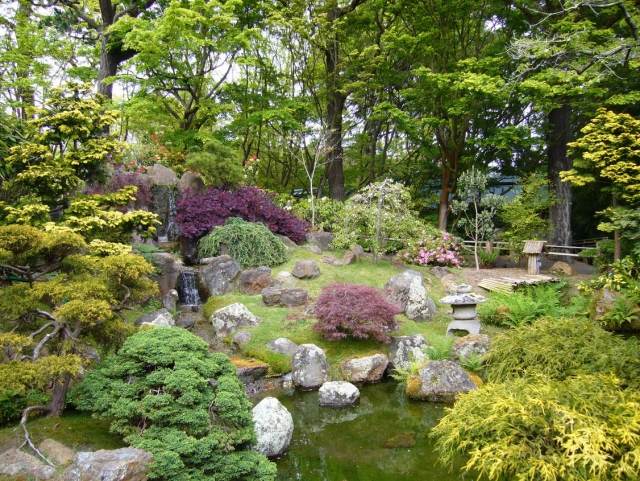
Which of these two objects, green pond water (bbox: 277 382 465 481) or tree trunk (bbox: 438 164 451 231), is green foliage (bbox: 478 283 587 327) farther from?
tree trunk (bbox: 438 164 451 231)

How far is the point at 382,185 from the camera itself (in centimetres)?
1112

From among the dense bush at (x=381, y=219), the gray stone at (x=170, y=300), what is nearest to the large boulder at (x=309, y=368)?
the gray stone at (x=170, y=300)

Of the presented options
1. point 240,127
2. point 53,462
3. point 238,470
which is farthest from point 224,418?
point 240,127

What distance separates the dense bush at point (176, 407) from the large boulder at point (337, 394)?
215 centimetres

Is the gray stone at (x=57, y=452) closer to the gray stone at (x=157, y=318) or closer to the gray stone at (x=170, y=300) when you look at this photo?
the gray stone at (x=157, y=318)

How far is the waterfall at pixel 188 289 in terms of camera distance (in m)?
9.88

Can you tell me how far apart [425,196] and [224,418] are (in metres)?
14.4

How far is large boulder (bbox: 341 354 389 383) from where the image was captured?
280 inches

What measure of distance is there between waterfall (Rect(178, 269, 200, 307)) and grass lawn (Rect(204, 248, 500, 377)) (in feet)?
1.96

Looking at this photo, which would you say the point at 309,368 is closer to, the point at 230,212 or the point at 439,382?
the point at 439,382

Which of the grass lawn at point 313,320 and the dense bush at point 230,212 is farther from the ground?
the dense bush at point 230,212

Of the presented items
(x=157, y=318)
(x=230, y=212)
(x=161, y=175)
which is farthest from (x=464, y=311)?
(x=161, y=175)

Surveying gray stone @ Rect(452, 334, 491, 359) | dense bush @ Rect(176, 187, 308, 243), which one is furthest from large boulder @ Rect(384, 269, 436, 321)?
dense bush @ Rect(176, 187, 308, 243)

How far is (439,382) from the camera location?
6449 mm
